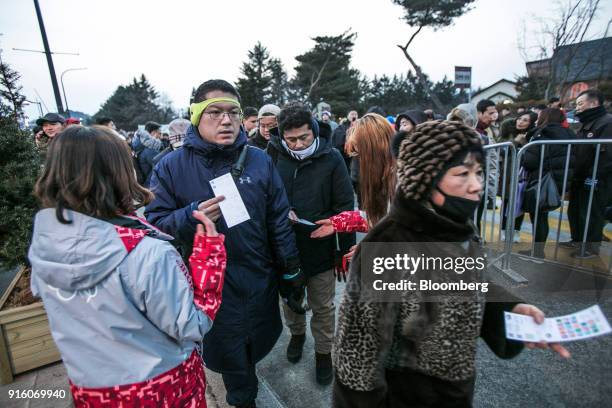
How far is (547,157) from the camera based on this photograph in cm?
409

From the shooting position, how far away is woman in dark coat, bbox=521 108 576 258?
405 centimetres

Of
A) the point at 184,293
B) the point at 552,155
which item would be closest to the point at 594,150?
the point at 552,155

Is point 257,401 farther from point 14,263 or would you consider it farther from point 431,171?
point 14,263

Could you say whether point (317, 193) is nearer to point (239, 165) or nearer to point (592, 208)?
point (239, 165)

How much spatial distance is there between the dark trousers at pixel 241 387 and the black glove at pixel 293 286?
426mm

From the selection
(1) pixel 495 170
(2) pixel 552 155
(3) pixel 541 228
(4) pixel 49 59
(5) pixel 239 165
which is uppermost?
(4) pixel 49 59

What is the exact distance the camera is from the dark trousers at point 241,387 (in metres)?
2.12

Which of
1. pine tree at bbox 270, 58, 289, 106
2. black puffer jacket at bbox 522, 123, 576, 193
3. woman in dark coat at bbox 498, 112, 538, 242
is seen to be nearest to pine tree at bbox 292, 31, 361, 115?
pine tree at bbox 270, 58, 289, 106

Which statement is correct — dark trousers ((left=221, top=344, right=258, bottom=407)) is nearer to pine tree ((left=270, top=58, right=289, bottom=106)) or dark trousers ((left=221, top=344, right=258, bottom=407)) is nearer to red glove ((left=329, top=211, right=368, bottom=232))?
red glove ((left=329, top=211, right=368, bottom=232))

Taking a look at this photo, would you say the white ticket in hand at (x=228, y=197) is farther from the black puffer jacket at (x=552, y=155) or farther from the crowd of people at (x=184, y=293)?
the black puffer jacket at (x=552, y=155)

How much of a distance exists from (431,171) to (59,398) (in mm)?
3052

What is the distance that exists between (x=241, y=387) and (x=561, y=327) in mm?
1773

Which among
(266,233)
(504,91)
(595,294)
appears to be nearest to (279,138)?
(266,233)
